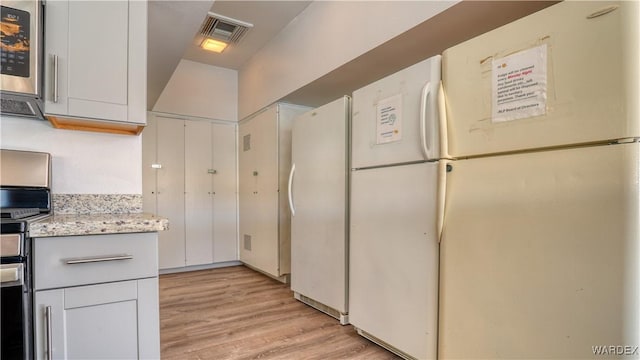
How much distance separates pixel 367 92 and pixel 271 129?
5.46 ft

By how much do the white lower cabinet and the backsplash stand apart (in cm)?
58

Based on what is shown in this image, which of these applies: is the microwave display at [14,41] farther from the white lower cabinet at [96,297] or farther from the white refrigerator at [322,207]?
the white refrigerator at [322,207]

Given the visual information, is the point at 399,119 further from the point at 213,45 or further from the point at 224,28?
the point at 213,45

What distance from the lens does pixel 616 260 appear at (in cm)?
100

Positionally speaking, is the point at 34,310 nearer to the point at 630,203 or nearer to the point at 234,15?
the point at 630,203

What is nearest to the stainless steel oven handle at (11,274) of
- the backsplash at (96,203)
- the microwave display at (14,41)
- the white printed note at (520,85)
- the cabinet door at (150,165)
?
the backsplash at (96,203)

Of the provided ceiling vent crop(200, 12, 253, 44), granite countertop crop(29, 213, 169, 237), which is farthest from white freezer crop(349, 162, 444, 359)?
ceiling vent crop(200, 12, 253, 44)

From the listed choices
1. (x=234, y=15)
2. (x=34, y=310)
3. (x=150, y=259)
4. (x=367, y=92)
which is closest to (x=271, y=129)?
→ (x=234, y=15)

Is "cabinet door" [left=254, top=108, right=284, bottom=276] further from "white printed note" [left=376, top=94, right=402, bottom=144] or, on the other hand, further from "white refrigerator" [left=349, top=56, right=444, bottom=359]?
"white printed note" [left=376, top=94, right=402, bottom=144]

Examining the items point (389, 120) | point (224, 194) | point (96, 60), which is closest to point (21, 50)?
point (96, 60)

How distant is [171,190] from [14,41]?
2.79m

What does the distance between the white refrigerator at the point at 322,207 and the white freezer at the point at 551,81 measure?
983mm

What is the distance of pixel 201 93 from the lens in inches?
159

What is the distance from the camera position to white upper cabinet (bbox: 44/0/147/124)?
1.32 metres
